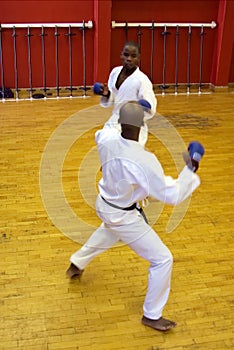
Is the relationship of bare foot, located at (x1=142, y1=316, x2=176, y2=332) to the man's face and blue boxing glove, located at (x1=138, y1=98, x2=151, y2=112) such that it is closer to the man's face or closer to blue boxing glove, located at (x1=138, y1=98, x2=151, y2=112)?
blue boxing glove, located at (x1=138, y1=98, x2=151, y2=112)

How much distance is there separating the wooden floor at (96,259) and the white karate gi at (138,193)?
0.27m

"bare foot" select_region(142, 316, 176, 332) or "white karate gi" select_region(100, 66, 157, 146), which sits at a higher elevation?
"white karate gi" select_region(100, 66, 157, 146)

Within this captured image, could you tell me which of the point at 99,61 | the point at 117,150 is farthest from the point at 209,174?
the point at 99,61

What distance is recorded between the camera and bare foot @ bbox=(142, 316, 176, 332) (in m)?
2.73

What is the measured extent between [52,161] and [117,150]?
2629mm

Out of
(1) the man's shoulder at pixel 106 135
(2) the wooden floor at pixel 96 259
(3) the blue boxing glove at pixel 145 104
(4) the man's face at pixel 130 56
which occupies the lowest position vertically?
(2) the wooden floor at pixel 96 259

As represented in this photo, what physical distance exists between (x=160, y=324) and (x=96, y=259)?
0.81m

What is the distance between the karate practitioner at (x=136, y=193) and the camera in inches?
92.7

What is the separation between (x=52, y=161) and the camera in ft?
16.6

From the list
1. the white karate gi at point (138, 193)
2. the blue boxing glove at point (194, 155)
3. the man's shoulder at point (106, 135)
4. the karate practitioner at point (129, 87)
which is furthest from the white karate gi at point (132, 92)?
the blue boxing glove at point (194, 155)

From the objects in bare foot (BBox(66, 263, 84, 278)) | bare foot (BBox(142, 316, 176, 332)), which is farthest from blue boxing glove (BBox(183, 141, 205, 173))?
bare foot (BBox(66, 263, 84, 278))

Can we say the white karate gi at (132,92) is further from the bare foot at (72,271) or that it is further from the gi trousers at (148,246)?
the gi trousers at (148,246)

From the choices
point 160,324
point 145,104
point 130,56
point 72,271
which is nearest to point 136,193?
point 160,324

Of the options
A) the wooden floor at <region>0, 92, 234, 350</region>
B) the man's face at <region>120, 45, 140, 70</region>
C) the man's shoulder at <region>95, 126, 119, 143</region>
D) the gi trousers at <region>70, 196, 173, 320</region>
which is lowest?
the wooden floor at <region>0, 92, 234, 350</region>
